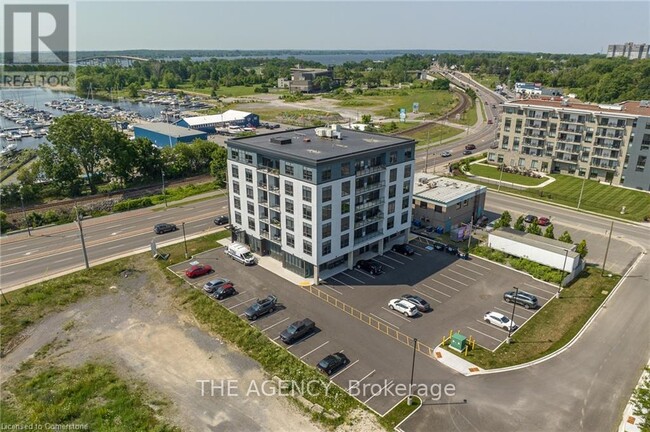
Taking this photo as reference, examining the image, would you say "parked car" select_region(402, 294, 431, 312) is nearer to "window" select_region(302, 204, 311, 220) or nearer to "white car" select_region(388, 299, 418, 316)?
"white car" select_region(388, 299, 418, 316)

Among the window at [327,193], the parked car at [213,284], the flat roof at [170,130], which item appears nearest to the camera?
the window at [327,193]

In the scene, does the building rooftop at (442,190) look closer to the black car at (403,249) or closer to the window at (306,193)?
the black car at (403,249)

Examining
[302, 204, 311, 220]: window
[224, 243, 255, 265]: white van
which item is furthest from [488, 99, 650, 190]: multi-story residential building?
[224, 243, 255, 265]: white van

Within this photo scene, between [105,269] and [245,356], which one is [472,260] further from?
[105,269]

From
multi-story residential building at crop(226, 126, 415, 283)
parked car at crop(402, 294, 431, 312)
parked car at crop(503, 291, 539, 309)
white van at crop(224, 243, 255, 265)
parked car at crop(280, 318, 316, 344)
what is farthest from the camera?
white van at crop(224, 243, 255, 265)

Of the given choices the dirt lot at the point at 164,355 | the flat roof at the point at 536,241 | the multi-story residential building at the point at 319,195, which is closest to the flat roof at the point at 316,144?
the multi-story residential building at the point at 319,195

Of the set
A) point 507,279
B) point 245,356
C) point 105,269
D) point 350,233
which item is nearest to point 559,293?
point 507,279

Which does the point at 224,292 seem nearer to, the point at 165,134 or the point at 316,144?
the point at 316,144
